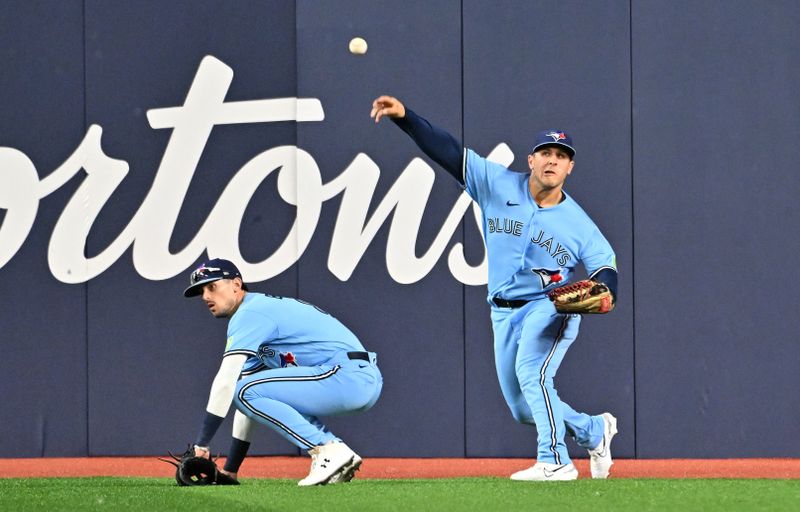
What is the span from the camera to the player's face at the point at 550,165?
6.93 meters

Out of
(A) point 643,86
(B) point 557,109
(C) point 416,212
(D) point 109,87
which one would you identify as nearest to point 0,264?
(D) point 109,87

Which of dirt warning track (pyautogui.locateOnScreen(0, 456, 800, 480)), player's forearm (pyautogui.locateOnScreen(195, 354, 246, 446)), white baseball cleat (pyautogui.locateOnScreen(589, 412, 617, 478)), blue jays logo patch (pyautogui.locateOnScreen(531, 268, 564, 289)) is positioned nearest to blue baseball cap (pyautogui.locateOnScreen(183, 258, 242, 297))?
player's forearm (pyautogui.locateOnScreen(195, 354, 246, 446))

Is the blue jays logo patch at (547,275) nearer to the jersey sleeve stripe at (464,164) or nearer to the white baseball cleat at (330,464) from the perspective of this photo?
the jersey sleeve stripe at (464,164)

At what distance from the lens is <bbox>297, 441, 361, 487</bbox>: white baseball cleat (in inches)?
254

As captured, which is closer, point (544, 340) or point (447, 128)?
point (544, 340)

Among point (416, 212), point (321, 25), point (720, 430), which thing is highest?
point (321, 25)

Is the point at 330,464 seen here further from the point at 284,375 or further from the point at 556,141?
the point at 556,141

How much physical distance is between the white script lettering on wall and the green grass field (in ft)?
9.20

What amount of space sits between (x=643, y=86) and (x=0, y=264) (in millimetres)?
4574

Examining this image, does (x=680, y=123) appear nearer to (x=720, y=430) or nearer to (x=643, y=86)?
(x=643, y=86)

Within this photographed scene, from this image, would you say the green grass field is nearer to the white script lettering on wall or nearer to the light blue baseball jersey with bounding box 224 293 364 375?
the light blue baseball jersey with bounding box 224 293 364 375

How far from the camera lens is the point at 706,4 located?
8.88 m

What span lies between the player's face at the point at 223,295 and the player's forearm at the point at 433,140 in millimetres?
1170

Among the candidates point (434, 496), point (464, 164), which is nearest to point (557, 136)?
point (464, 164)
